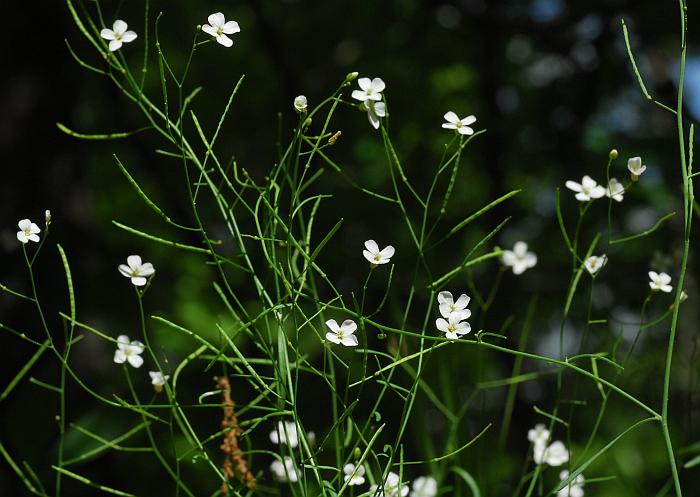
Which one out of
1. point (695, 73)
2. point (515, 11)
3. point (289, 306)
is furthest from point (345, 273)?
point (289, 306)

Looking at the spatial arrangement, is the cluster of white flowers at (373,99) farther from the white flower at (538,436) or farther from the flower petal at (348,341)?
the white flower at (538,436)

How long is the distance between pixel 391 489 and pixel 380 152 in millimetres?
1254

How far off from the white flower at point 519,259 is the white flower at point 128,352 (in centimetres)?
22

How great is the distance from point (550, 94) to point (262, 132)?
72cm

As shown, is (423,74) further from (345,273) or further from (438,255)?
(345,273)

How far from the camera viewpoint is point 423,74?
1.92 meters

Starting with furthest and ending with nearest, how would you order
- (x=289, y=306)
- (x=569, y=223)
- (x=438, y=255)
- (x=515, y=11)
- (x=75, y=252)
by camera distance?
(x=438, y=255), (x=515, y=11), (x=569, y=223), (x=75, y=252), (x=289, y=306)

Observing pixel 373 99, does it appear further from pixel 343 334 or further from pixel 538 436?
pixel 538 436

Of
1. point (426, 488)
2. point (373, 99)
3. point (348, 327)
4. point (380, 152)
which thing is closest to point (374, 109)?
point (373, 99)

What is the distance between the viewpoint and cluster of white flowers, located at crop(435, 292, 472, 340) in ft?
1.18

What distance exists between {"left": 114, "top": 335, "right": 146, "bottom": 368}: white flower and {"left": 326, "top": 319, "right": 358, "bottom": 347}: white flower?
105mm

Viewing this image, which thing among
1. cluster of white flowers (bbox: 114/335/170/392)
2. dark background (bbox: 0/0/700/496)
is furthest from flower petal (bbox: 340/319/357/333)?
dark background (bbox: 0/0/700/496)

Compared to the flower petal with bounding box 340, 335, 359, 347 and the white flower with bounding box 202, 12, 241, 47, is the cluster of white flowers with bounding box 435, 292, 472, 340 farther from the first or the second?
the white flower with bounding box 202, 12, 241, 47

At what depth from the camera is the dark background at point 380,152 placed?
3.51 ft
